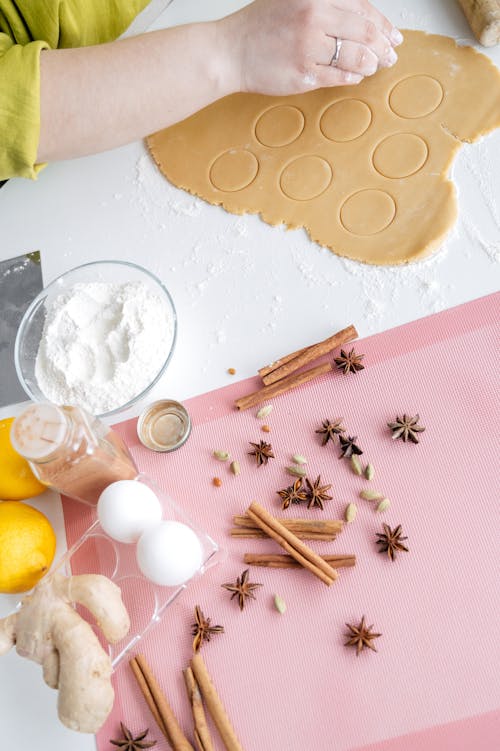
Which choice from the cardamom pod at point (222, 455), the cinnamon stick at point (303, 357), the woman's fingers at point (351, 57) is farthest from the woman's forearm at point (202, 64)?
the cardamom pod at point (222, 455)

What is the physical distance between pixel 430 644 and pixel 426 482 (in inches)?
8.1

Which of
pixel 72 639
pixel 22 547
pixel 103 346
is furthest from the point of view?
pixel 103 346

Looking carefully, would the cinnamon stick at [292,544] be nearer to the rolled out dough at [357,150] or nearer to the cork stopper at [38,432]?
the cork stopper at [38,432]

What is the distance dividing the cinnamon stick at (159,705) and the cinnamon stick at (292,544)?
246mm

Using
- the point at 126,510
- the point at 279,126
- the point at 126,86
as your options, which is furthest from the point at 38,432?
the point at 279,126

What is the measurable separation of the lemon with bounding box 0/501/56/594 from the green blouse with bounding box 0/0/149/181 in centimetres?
53

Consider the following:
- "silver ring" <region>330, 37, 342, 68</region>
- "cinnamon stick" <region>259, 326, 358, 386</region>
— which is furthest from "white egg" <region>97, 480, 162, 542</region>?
"silver ring" <region>330, 37, 342, 68</region>

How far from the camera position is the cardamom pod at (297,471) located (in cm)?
94

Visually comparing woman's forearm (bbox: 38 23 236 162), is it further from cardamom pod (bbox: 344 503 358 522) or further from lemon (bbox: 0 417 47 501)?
cardamom pod (bbox: 344 503 358 522)

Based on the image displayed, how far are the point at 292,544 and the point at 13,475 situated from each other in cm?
41

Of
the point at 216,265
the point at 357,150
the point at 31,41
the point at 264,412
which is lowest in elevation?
the point at 264,412

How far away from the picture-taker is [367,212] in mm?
1053

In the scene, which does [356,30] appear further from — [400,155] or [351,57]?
[400,155]

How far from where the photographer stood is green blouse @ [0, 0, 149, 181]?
97cm
